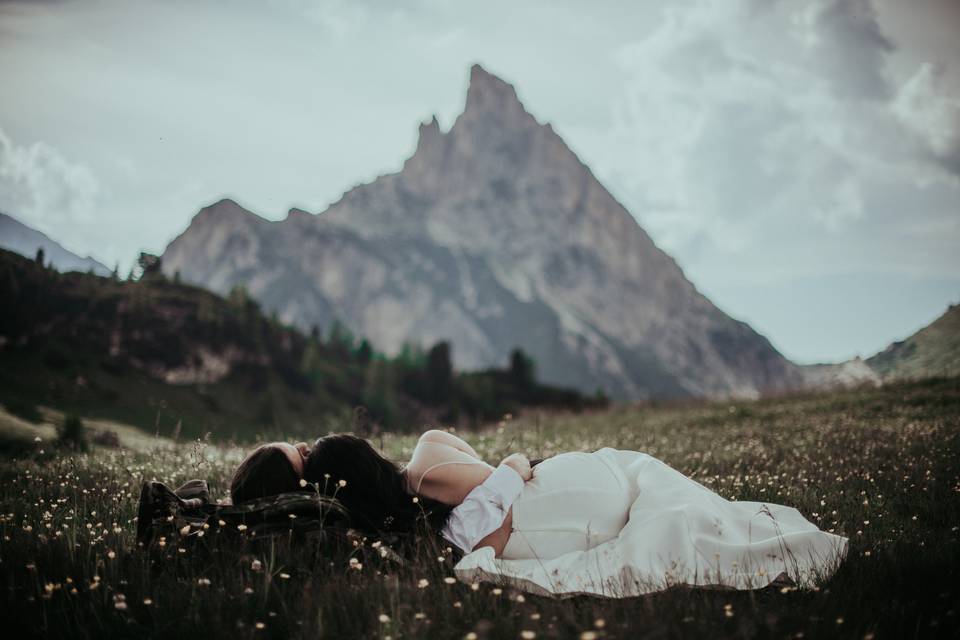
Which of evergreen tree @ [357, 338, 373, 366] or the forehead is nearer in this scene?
the forehead

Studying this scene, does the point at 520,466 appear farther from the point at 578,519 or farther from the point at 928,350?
the point at 928,350

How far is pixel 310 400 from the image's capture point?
95688 millimetres

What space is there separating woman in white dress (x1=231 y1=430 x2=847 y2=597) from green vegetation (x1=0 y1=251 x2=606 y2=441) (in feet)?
22.1

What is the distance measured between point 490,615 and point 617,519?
6.40 feet

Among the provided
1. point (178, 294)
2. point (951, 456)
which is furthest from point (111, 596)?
point (178, 294)

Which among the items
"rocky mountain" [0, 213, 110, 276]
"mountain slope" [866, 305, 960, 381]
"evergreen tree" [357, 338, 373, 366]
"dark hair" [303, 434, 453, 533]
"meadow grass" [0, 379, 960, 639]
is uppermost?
"evergreen tree" [357, 338, 373, 366]

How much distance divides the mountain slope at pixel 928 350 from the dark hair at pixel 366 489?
505 inches

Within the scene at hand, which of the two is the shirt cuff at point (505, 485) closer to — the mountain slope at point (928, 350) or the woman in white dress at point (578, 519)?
the woman in white dress at point (578, 519)

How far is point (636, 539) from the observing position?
15.4ft

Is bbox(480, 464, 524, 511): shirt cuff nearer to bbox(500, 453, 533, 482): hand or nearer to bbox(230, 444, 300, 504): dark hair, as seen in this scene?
bbox(500, 453, 533, 482): hand

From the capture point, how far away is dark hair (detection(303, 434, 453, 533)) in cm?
536

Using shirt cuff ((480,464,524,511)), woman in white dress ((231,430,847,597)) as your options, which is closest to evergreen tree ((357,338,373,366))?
woman in white dress ((231,430,847,597))

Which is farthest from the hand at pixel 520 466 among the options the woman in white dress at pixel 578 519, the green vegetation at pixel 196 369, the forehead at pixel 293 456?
the green vegetation at pixel 196 369

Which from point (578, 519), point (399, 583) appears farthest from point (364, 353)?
point (399, 583)
